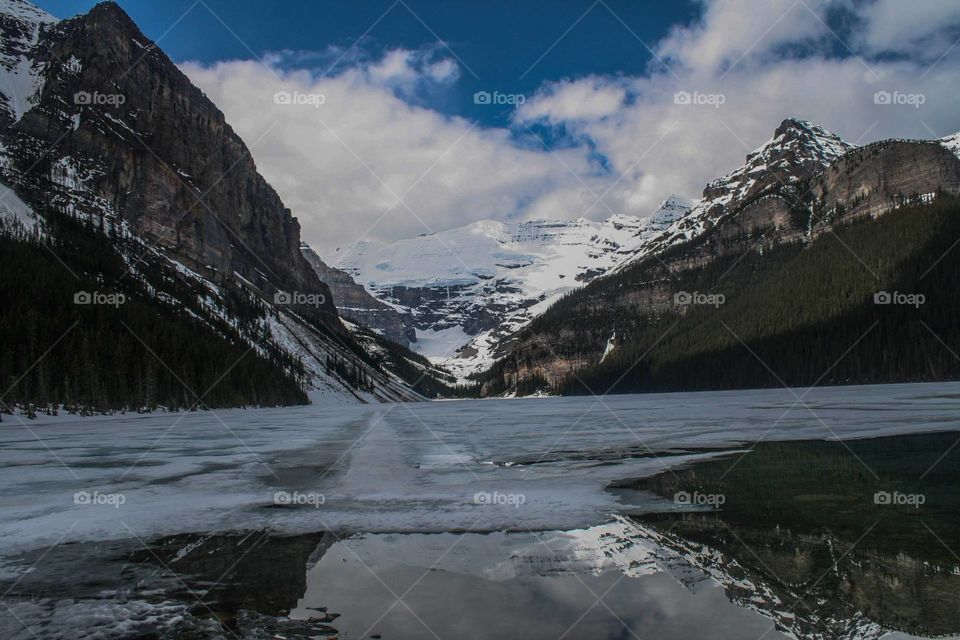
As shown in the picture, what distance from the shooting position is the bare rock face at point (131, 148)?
475ft

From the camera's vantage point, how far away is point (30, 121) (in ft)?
491

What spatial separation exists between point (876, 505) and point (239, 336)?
427 feet

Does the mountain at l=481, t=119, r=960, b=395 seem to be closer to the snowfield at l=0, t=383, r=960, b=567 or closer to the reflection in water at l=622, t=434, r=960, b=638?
the snowfield at l=0, t=383, r=960, b=567

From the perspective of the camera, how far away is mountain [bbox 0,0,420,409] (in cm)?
7712

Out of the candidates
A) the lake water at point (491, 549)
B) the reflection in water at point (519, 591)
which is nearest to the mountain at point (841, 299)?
the lake water at point (491, 549)

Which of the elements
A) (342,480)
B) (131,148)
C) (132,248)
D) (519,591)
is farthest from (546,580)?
(131,148)

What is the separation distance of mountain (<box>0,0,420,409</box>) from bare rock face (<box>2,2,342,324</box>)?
41cm

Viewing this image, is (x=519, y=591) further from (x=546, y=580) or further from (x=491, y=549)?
(x=491, y=549)

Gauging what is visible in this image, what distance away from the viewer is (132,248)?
12862 cm

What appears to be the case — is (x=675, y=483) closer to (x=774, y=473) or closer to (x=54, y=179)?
(x=774, y=473)

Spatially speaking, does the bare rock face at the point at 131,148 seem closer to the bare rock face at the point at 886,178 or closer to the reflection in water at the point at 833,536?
the reflection in water at the point at 833,536

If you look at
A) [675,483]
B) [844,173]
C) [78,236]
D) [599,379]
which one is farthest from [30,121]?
[844,173]

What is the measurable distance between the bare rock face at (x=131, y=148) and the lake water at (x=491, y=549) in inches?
5593

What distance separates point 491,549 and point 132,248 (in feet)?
462
